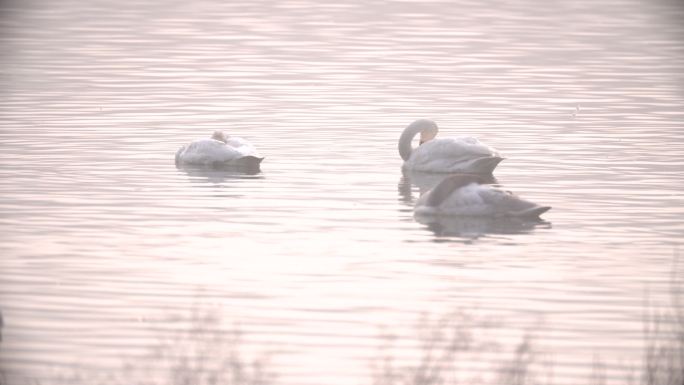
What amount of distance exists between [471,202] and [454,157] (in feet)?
14.5

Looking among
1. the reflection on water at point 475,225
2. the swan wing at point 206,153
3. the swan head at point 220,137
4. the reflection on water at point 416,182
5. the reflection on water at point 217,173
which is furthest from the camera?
the swan head at point 220,137

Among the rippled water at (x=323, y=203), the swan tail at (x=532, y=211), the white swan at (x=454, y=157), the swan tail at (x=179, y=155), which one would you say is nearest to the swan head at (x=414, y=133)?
the white swan at (x=454, y=157)

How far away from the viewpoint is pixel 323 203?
20.3m

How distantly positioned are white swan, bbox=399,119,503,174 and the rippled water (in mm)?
380

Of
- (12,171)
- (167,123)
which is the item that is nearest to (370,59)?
(167,123)

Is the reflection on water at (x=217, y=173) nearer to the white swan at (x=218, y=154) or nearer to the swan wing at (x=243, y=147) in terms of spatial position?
the white swan at (x=218, y=154)

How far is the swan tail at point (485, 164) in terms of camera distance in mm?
23000

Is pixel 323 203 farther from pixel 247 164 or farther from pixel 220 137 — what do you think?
pixel 220 137

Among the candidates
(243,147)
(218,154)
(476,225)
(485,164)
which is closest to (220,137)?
(218,154)

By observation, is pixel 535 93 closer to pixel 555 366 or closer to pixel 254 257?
pixel 254 257

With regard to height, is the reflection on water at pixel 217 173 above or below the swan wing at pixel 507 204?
below

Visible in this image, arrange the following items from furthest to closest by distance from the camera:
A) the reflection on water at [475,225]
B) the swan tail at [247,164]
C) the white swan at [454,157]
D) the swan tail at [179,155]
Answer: the swan tail at [179,155]
the swan tail at [247,164]
the white swan at [454,157]
the reflection on water at [475,225]

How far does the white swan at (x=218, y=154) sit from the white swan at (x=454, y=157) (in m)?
2.13

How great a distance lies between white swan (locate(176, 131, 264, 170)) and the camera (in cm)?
2355
